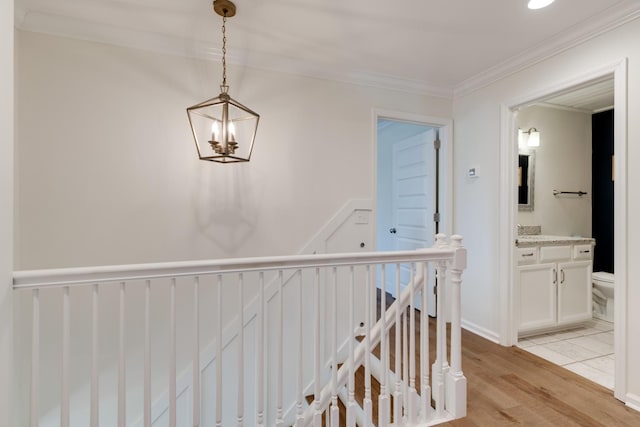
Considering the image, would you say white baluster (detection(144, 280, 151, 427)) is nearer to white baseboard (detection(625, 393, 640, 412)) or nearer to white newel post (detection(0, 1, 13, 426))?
white newel post (detection(0, 1, 13, 426))

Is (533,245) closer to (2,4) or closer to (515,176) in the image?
(515,176)

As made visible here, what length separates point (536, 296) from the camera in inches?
108

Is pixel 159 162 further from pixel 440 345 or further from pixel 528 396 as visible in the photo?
pixel 528 396

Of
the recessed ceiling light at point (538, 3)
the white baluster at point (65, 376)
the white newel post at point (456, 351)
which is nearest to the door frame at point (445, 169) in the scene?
the recessed ceiling light at point (538, 3)

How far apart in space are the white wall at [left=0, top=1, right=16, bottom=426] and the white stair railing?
A: 0.07 meters

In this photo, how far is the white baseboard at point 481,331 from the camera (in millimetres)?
2676

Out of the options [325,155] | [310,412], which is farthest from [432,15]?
[310,412]

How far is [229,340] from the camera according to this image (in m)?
2.38

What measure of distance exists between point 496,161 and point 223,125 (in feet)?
7.53

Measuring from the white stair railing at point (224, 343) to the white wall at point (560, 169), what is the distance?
171cm

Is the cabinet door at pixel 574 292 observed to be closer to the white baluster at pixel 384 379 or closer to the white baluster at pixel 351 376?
the white baluster at pixel 384 379

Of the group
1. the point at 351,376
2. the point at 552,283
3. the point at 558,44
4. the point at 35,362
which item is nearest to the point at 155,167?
the point at 35,362

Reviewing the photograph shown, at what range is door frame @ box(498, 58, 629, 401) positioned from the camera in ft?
6.07

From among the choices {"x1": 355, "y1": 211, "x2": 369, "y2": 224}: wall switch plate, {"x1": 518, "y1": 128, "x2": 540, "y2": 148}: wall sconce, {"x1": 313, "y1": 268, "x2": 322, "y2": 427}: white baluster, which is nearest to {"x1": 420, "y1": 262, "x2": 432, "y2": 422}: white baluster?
{"x1": 313, "y1": 268, "x2": 322, "y2": 427}: white baluster
